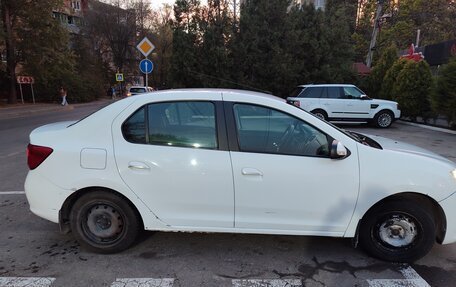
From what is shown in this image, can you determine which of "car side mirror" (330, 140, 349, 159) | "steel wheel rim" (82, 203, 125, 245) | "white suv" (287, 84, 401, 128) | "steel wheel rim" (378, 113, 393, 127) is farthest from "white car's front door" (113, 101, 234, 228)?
"steel wheel rim" (378, 113, 393, 127)

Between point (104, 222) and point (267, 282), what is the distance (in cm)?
173

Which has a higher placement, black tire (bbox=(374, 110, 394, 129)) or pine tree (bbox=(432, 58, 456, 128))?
pine tree (bbox=(432, 58, 456, 128))

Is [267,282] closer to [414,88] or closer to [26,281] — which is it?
[26,281]

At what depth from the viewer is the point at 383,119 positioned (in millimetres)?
13797

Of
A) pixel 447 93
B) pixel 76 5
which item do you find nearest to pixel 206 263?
pixel 447 93

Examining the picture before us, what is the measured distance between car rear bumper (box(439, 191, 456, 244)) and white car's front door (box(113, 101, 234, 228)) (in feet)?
6.63

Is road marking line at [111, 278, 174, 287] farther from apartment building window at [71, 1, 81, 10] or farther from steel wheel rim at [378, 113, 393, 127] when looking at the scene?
apartment building window at [71, 1, 81, 10]

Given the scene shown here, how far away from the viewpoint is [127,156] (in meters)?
3.38

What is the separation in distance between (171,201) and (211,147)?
659mm

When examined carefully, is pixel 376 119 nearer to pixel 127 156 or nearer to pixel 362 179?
pixel 362 179

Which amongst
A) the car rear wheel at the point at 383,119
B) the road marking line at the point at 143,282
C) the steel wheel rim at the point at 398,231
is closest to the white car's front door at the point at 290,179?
the steel wheel rim at the point at 398,231

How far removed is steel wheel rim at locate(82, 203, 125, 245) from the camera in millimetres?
3541

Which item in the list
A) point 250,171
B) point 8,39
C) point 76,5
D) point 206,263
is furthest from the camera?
point 76,5

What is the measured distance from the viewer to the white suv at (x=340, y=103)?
44.0 feet
